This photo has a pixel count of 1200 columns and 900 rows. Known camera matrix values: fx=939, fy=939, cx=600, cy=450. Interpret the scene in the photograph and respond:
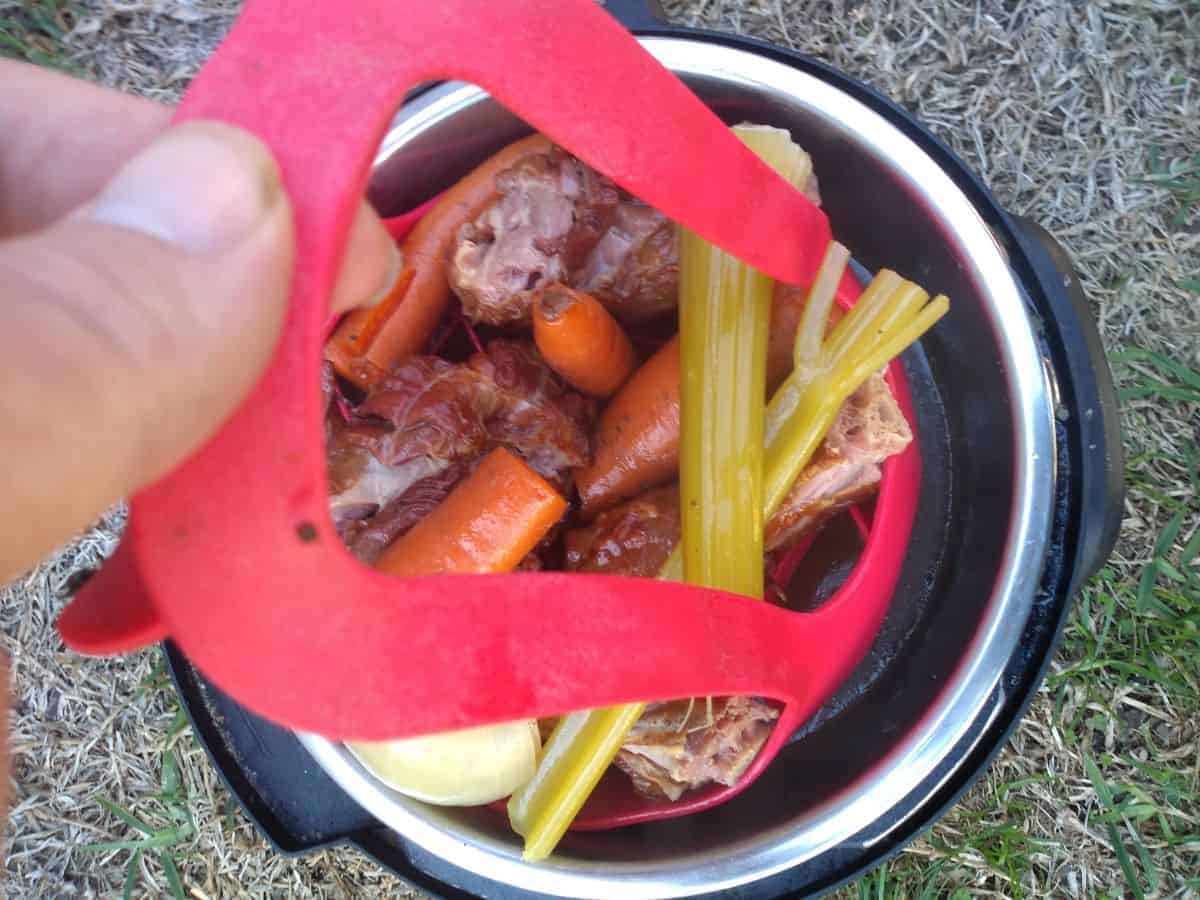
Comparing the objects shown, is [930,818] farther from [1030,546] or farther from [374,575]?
[374,575]

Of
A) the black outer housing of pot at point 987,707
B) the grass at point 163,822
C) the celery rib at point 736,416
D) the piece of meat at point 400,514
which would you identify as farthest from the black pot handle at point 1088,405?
the grass at point 163,822

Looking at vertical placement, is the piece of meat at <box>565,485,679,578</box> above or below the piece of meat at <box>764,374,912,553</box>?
below

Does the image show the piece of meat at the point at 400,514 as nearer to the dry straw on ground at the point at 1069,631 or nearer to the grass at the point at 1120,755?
the dry straw on ground at the point at 1069,631

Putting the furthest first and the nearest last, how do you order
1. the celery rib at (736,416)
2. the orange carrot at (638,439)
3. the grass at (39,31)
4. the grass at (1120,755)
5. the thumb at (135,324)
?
1. the grass at (39,31)
2. the grass at (1120,755)
3. the orange carrot at (638,439)
4. the celery rib at (736,416)
5. the thumb at (135,324)

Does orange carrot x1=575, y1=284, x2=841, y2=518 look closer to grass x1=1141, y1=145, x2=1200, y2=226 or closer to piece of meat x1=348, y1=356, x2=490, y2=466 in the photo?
piece of meat x1=348, y1=356, x2=490, y2=466

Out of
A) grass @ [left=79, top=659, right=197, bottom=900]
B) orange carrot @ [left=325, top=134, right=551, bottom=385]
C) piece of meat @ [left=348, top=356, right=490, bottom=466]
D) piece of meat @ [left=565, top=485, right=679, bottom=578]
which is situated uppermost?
orange carrot @ [left=325, top=134, right=551, bottom=385]

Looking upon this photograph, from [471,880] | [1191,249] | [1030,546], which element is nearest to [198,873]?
[471,880]

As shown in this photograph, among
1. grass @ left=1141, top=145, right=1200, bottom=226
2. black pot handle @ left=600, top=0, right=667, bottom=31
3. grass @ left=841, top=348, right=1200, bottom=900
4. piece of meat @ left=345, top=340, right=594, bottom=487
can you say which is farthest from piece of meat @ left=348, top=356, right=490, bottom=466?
grass @ left=1141, top=145, right=1200, bottom=226

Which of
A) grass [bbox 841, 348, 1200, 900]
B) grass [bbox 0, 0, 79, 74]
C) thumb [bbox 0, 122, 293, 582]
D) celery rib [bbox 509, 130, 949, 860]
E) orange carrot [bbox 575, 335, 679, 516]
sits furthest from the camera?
grass [bbox 0, 0, 79, 74]
